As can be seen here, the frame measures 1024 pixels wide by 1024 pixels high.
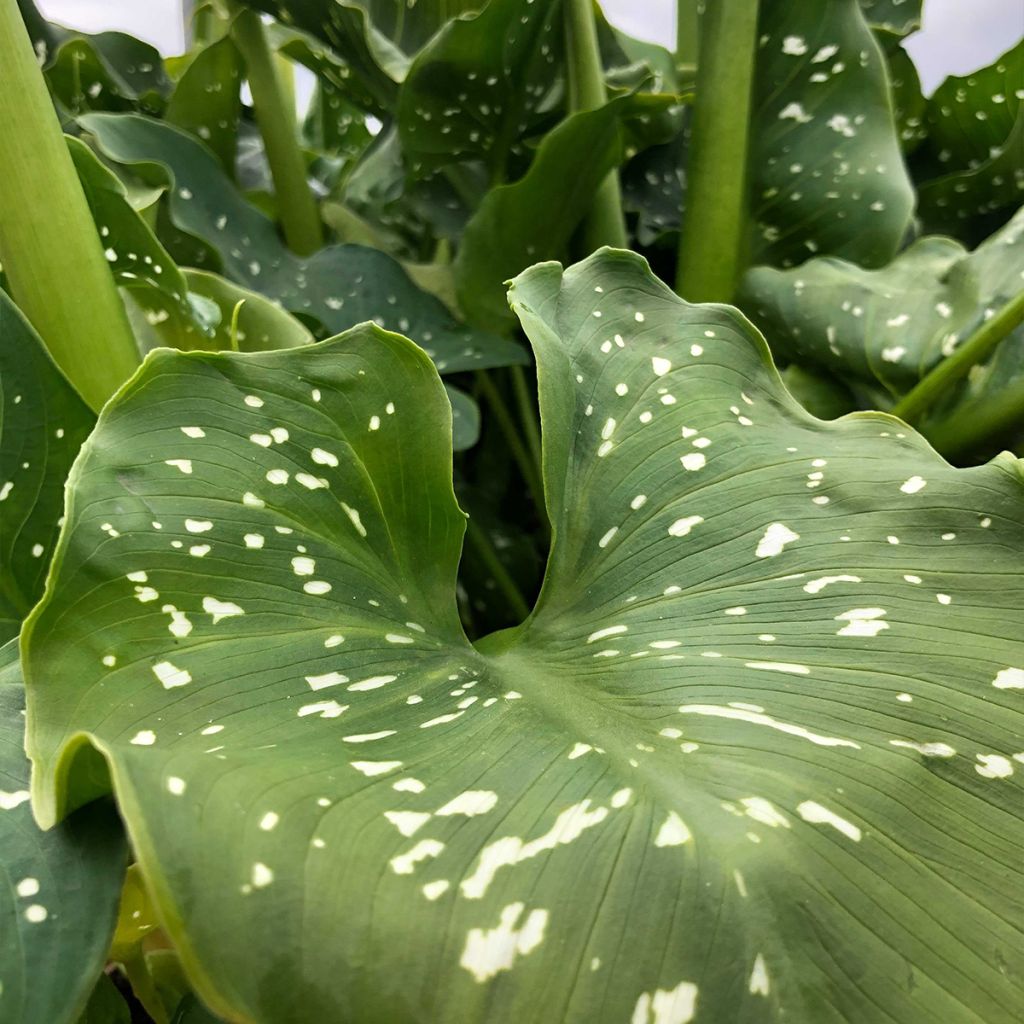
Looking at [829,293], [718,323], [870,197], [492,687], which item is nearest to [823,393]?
[829,293]

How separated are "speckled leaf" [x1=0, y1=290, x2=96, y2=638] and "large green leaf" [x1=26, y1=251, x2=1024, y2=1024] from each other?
0.47 ft

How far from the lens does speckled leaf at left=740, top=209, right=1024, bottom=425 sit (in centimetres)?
64

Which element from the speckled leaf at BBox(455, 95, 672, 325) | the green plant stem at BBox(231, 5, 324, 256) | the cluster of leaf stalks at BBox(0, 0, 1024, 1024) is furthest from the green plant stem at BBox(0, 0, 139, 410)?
the green plant stem at BBox(231, 5, 324, 256)

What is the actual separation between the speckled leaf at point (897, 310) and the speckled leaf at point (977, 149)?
19 centimetres

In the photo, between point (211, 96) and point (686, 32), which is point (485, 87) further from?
point (686, 32)

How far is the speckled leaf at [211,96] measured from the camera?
33.9 inches

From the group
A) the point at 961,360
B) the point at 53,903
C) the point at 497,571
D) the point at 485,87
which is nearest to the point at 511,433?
the point at 497,571

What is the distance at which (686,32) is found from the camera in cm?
113

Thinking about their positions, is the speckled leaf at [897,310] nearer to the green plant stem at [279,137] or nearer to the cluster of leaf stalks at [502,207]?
the cluster of leaf stalks at [502,207]

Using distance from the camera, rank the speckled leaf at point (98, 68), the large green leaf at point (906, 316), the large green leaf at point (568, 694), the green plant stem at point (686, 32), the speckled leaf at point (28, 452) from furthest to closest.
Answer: the green plant stem at point (686, 32) → the speckled leaf at point (98, 68) → the large green leaf at point (906, 316) → the speckled leaf at point (28, 452) → the large green leaf at point (568, 694)

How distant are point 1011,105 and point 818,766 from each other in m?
0.90

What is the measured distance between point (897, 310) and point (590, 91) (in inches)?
14.4

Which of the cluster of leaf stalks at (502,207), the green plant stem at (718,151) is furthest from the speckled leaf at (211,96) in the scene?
the green plant stem at (718,151)

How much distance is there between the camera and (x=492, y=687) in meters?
0.35
